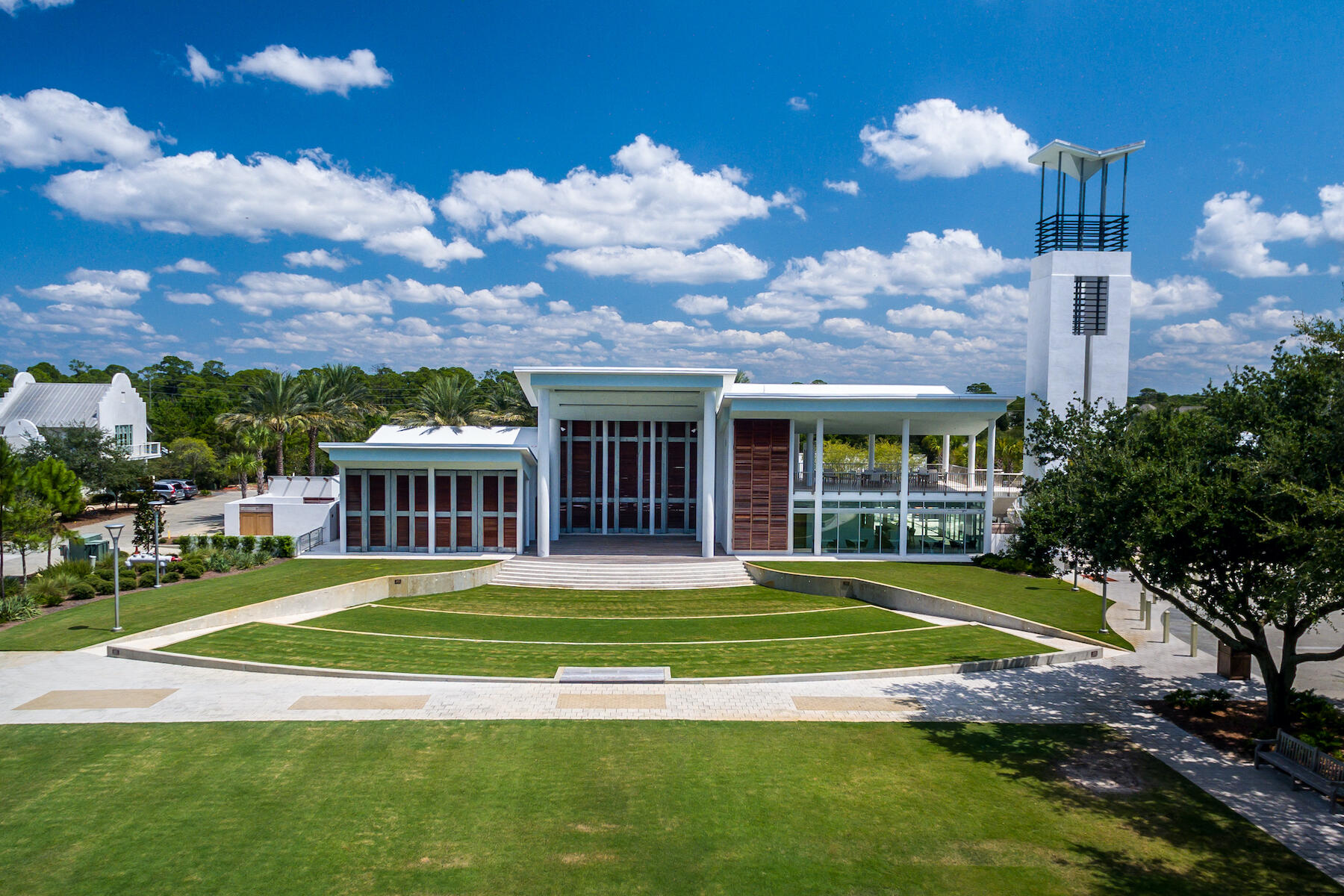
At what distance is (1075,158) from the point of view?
38500mm

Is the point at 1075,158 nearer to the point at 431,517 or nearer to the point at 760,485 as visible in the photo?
the point at 760,485

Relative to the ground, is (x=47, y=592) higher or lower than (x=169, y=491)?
higher

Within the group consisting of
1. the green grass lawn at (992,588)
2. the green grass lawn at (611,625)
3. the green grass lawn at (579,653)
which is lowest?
the green grass lawn at (611,625)

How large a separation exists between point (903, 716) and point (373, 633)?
49.4 ft

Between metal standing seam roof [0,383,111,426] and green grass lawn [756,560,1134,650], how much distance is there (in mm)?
60682

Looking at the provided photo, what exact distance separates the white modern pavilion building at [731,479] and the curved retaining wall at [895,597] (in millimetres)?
4627

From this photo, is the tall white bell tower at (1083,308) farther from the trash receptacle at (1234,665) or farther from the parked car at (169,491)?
the parked car at (169,491)

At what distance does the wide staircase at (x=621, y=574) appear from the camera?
29.7m

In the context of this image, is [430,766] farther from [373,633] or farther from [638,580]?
[638,580]

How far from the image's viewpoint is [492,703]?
15.1m

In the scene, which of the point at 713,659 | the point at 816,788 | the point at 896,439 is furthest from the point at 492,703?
the point at 896,439

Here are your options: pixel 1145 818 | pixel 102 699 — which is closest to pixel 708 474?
pixel 102 699

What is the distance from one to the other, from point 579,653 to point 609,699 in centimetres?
382

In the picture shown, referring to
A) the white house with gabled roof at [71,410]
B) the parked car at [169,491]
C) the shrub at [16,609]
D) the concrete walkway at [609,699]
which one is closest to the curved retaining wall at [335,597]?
the concrete walkway at [609,699]
